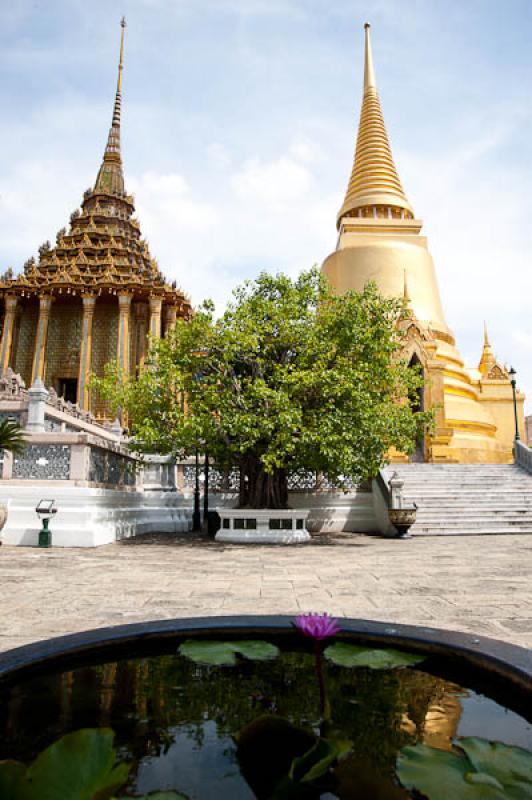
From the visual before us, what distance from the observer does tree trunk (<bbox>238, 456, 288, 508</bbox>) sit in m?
12.2

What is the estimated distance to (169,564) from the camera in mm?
7812

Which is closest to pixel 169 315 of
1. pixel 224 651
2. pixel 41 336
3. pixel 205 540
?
pixel 41 336

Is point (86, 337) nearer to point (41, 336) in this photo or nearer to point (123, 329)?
point (123, 329)

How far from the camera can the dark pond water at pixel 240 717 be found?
1444 millimetres

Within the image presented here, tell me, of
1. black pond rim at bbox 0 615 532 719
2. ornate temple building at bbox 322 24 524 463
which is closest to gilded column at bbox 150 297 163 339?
ornate temple building at bbox 322 24 524 463

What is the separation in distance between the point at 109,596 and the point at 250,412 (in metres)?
5.65

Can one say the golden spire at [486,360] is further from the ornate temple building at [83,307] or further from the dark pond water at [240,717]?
the dark pond water at [240,717]

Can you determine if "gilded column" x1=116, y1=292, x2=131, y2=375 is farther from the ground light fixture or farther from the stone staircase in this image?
the ground light fixture

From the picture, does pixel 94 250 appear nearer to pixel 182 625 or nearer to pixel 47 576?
pixel 47 576

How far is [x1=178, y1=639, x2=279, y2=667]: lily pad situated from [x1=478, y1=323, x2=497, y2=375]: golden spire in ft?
86.3

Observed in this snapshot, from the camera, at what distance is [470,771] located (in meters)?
1.43

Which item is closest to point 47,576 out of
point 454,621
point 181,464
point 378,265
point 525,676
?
point 454,621

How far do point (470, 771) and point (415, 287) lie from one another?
81.0 ft

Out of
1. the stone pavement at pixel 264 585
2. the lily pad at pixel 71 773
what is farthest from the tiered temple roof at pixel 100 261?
the lily pad at pixel 71 773
